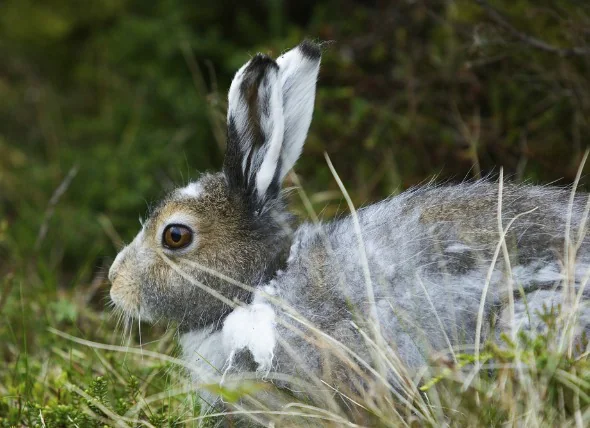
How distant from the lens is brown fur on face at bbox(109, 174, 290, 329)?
12.4 feet

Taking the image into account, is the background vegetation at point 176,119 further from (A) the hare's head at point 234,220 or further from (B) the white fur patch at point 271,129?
(B) the white fur patch at point 271,129

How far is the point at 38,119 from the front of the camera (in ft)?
25.4

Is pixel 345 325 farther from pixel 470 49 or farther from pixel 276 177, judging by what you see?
pixel 470 49

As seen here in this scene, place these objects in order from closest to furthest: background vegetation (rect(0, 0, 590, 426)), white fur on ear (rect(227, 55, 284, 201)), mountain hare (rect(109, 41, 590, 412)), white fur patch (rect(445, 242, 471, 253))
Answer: mountain hare (rect(109, 41, 590, 412)) < white fur patch (rect(445, 242, 471, 253)) < white fur on ear (rect(227, 55, 284, 201)) < background vegetation (rect(0, 0, 590, 426))

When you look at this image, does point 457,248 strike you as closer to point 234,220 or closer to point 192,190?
point 234,220

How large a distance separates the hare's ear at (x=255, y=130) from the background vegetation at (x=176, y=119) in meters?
0.68

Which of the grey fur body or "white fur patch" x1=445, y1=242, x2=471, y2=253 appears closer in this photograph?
the grey fur body

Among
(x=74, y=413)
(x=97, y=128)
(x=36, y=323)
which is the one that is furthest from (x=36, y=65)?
(x=74, y=413)

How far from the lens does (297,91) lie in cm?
380

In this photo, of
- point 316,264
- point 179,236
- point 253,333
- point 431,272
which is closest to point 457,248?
point 431,272

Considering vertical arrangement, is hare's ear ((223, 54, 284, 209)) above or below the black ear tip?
below

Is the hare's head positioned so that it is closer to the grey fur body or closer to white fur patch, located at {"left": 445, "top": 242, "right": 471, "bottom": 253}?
the grey fur body

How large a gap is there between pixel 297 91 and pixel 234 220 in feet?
2.19

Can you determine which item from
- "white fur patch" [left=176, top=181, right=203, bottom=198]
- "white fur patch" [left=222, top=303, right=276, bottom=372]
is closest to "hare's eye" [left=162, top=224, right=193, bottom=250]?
"white fur patch" [left=176, top=181, right=203, bottom=198]
